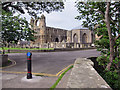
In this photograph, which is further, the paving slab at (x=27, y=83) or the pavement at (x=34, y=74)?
the pavement at (x=34, y=74)

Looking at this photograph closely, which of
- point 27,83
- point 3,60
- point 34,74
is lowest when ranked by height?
point 34,74

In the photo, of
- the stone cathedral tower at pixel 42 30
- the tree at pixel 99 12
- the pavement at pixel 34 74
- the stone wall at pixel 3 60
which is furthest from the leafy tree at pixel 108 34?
the stone cathedral tower at pixel 42 30

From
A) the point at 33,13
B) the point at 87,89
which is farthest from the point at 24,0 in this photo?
the point at 87,89

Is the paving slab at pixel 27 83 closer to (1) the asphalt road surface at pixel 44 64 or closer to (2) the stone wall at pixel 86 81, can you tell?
(2) the stone wall at pixel 86 81

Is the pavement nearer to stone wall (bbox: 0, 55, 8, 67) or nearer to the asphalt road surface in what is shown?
the asphalt road surface

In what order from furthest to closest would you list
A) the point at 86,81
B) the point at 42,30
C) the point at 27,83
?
the point at 42,30 < the point at 27,83 < the point at 86,81

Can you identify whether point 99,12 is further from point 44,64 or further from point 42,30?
point 42,30

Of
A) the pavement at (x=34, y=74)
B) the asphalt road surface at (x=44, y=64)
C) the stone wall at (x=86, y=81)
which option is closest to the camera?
the stone wall at (x=86, y=81)

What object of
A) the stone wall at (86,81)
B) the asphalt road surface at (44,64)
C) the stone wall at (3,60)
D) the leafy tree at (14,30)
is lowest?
the asphalt road surface at (44,64)

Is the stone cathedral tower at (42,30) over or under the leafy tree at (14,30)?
over

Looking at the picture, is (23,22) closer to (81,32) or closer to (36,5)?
(36,5)

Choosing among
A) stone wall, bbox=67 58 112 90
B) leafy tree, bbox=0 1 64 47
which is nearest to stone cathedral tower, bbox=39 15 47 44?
leafy tree, bbox=0 1 64 47

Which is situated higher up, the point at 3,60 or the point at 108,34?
the point at 108,34

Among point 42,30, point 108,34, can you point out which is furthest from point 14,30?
point 42,30
